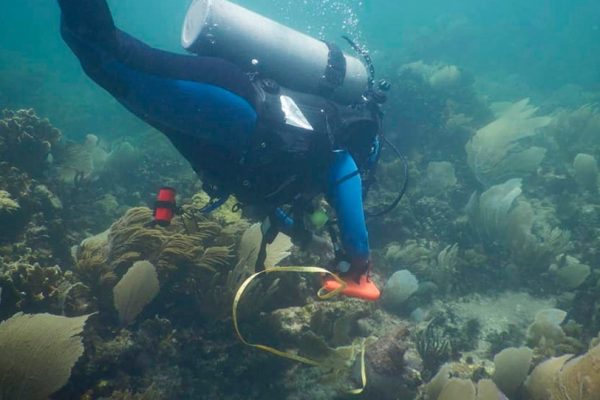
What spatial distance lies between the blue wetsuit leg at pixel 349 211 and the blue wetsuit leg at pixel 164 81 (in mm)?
837

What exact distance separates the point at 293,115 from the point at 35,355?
2.81m

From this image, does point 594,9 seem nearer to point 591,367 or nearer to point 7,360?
point 591,367

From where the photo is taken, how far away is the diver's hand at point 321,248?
218 inches

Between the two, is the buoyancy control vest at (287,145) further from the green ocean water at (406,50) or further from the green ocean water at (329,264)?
the green ocean water at (406,50)

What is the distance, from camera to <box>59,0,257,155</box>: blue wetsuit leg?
273 centimetres

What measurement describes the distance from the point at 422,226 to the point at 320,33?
3031 centimetres

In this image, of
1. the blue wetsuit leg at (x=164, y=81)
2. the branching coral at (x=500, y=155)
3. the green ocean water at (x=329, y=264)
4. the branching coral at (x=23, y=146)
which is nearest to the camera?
the blue wetsuit leg at (x=164, y=81)

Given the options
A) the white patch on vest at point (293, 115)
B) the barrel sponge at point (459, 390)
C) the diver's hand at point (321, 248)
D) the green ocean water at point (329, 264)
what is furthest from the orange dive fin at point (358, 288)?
the diver's hand at point (321, 248)

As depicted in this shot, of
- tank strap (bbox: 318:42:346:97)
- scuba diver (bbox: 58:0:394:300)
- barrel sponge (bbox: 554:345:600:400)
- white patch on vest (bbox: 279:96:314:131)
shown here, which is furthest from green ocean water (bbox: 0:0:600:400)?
tank strap (bbox: 318:42:346:97)

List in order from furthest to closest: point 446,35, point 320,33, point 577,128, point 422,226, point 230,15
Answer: point 320,33 → point 446,35 → point 577,128 → point 422,226 → point 230,15

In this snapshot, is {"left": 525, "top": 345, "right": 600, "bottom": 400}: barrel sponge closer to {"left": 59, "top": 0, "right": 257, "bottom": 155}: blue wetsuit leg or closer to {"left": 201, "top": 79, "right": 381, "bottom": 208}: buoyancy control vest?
{"left": 201, "top": 79, "right": 381, "bottom": 208}: buoyancy control vest

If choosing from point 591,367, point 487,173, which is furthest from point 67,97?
point 591,367

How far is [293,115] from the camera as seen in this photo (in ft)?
11.0

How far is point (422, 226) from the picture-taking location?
25.0 feet
